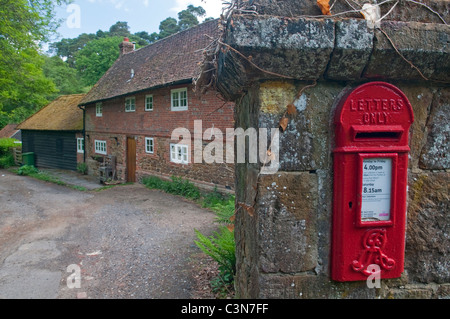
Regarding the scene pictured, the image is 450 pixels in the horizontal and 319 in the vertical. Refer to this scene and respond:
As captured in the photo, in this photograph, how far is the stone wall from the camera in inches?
73.0

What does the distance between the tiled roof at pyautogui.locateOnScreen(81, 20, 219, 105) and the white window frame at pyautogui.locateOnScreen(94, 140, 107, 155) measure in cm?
250

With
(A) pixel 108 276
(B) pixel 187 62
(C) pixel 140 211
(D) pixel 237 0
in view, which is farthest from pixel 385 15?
(B) pixel 187 62

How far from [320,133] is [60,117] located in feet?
83.0

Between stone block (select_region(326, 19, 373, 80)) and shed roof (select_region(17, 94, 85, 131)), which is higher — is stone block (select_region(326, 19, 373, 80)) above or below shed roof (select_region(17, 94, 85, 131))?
below

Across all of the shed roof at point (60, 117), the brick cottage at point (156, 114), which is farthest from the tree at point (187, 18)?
the brick cottage at point (156, 114)

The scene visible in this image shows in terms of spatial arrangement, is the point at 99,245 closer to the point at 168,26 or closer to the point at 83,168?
the point at 83,168

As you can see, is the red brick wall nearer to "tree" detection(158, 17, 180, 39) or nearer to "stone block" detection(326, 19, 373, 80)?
"stone block" detection(326, 19, 373, 80)

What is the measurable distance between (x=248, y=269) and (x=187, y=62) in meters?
12.2

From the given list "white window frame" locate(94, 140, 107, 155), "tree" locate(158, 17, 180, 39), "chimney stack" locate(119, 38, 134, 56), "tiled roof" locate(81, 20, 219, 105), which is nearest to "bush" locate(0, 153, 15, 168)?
"tiled roof" locate(81, 20, 219, 105)

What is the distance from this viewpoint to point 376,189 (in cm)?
199

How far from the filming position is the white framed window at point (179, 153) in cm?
1343

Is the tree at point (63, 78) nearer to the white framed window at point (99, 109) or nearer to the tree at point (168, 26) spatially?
the tree at point (168, 26)

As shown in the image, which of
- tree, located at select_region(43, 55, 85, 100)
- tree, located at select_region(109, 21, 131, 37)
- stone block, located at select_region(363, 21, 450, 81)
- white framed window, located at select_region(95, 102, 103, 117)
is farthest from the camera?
tree, located at select_region(109, 21, 131, 37)

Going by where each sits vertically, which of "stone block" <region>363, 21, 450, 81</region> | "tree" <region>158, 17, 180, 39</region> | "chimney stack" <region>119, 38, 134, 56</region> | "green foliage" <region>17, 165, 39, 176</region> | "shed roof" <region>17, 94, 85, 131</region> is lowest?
"green foliage" <region>17, 165, 39, 176</region>
